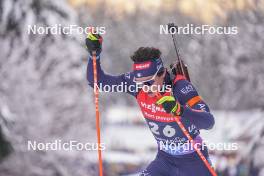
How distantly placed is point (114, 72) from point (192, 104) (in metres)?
3.26

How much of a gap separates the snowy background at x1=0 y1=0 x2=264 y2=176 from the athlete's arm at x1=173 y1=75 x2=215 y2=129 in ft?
9.09

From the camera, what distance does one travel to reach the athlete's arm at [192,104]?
3309mm

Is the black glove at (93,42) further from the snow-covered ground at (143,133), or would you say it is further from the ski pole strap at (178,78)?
the snow-covered ground at (143,133)

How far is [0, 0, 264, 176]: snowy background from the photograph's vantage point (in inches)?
256

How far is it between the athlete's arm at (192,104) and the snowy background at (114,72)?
277 centimetres

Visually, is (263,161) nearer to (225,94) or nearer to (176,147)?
(225,94)

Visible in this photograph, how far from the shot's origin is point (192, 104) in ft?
11.3

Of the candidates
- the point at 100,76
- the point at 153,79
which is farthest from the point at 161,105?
the point at 100,76

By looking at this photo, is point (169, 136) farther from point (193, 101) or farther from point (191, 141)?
point (193, 101)

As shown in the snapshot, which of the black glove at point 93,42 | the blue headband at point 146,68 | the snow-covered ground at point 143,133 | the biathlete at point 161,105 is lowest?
the snow-covered ground at point 143,133

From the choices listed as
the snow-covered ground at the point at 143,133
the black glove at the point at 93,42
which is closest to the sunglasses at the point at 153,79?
the black glove at the point at 93,42

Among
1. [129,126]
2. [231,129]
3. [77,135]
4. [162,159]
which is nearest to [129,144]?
[129,126]

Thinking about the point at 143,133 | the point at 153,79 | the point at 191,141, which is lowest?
the point at 143,133

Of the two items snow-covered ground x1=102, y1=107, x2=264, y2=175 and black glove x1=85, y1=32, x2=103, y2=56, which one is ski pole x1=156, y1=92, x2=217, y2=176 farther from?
snow-covered ground x1=102, y1=107, x2=264, y2=175
